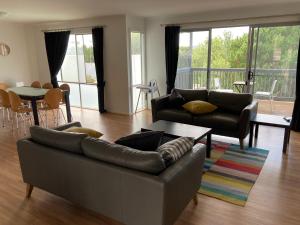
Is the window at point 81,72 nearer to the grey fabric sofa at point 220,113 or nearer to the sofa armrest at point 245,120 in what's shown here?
the grey fabric sofa at point 220,113

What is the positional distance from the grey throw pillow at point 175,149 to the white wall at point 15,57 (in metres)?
6.45

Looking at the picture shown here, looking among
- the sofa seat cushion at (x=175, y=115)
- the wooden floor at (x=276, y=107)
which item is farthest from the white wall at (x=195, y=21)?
the sofa seat cushion at (x=175, y=115)

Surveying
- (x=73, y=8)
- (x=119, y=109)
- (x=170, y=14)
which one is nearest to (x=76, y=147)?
(x=73, y=8)

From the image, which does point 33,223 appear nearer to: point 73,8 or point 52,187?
point 52,187

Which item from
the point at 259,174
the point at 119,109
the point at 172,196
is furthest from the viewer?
the point at 119,109

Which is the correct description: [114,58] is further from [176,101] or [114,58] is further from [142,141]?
[142,141]

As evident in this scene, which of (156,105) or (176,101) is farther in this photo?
(176,101)

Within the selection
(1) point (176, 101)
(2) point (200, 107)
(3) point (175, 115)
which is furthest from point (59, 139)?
(1) point (176, 101)

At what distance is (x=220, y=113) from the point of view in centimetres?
415

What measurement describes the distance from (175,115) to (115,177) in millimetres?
2555

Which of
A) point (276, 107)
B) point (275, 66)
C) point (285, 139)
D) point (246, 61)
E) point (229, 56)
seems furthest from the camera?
point (276, 107)

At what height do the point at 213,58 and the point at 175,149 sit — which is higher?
the point at 213,58

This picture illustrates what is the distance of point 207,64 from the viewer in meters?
→ 5.60

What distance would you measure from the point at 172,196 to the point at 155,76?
15.7 ft
